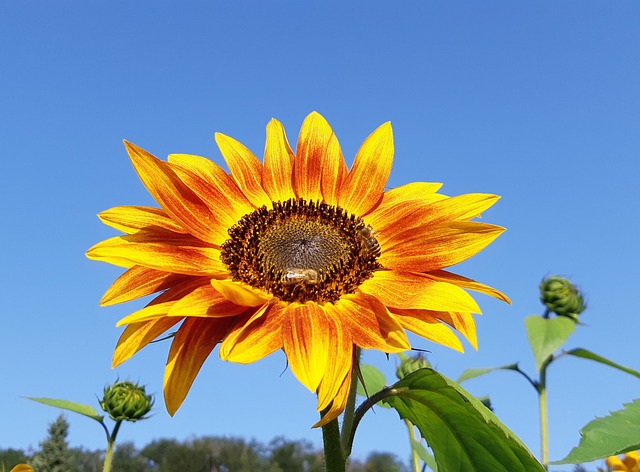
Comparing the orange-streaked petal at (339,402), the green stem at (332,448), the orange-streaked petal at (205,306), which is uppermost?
the orange-streaked petal at (205,306)

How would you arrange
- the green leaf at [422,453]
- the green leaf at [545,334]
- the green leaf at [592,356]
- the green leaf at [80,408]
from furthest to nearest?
the green leaf at [545,334], the green leaf at [592,356], the green leaf at [80,408], the green leaf at [422,453]

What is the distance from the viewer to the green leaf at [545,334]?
11.2 ft

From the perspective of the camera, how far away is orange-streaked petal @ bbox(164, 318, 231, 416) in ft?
4.56

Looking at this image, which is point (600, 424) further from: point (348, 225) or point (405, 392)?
point (348, 225)

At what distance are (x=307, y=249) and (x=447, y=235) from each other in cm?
33

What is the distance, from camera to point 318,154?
1880 millimetres

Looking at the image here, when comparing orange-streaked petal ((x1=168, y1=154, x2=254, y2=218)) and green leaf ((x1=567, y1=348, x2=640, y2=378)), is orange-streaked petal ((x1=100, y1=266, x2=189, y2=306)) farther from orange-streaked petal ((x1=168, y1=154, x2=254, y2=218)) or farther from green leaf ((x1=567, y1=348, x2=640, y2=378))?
green leaf ((x1=567, y1=348, x2=640, y2=378))

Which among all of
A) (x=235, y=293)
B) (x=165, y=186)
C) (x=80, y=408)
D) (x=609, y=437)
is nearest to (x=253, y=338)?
(x=235, y=293)

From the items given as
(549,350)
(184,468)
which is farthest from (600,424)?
(184,468)

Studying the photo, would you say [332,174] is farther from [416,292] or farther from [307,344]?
[307,344]

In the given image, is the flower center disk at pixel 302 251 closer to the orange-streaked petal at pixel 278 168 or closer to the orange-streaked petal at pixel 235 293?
the orange-streaked petal at pixel 278 168

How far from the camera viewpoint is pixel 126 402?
3.10 m

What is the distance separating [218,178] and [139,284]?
1.19 feet

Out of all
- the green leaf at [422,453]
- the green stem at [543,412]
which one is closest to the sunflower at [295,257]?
the green leaf at [422,453]
